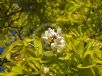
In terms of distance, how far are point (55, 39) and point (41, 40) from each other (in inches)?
3.5

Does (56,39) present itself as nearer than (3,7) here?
Yes

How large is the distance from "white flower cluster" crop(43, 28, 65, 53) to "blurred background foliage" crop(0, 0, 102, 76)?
31 mm

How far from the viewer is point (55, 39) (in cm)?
223

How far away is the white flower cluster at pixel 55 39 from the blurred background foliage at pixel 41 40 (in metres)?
0.03

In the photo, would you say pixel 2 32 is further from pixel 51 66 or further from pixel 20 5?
pixel 51 66

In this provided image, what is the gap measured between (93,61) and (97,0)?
421 centimetres

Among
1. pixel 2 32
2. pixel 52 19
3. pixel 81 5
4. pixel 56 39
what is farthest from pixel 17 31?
pixel 56 39

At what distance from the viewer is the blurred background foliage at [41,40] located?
2094 mm

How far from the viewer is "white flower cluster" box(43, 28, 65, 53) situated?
2193 millimetres

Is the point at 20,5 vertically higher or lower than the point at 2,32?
higher

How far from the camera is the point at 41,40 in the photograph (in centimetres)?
220

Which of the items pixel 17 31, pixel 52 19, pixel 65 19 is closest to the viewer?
pixel 65 19

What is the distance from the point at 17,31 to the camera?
23.8ft

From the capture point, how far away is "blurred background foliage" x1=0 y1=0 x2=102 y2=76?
2.09 metres
